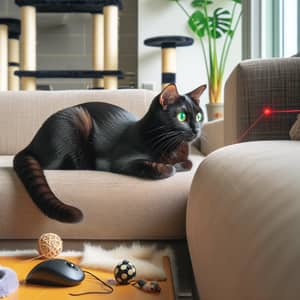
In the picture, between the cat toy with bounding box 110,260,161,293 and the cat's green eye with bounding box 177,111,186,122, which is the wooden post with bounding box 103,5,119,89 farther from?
the cat toy with bounding box 110,260,161,293

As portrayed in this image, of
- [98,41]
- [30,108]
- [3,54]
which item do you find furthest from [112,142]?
[3,54]

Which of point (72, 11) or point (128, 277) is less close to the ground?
point (72, 11)

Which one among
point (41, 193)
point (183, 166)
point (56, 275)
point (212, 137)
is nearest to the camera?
point (56, 275)

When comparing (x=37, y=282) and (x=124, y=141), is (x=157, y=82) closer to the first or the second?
(x=124, y=141)

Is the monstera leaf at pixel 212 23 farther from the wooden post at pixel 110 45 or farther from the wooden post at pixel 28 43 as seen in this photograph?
the wooden post at pixel 28 43

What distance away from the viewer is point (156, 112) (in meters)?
1.22

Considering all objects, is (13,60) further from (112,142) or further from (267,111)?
(267,111)

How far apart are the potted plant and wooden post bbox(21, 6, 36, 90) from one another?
100 centimetres

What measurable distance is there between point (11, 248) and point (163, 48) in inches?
79.3

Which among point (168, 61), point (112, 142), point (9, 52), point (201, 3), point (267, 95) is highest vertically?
point (201, 3)

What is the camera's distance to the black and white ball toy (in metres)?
0.85

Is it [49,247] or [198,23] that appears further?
[198,23]

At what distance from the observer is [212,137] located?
5.78 feet

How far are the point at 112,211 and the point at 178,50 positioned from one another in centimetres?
235
